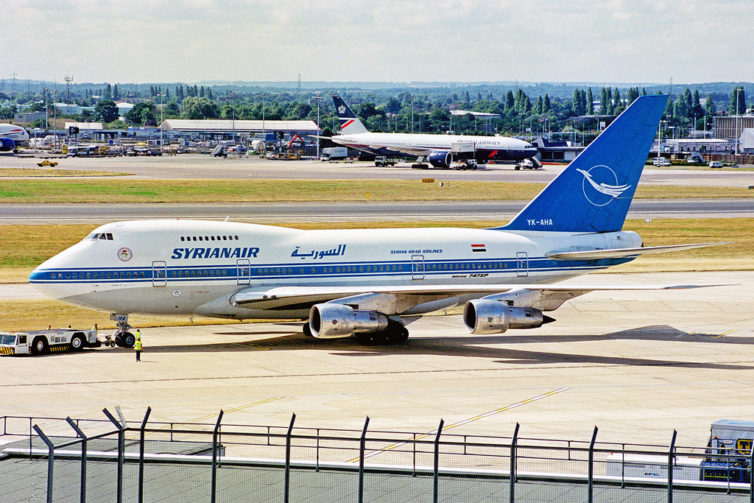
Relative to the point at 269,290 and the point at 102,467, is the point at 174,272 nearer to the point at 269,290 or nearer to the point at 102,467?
the point at 269,290

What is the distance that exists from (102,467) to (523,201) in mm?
101012

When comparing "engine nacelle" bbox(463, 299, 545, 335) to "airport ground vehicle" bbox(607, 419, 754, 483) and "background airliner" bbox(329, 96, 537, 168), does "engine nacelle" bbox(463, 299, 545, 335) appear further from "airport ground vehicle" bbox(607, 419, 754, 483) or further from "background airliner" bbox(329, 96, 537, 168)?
"background airliner" bbox(329, 96, 537, 168)

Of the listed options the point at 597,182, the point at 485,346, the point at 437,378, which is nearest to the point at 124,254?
the point at 437,378

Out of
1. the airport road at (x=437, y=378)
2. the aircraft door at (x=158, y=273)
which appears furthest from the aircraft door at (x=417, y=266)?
the aircraft door at (x=158, y=273)

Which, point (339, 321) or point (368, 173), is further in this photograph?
point (368, 173)

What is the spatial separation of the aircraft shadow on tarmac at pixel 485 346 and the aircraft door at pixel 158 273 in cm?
295

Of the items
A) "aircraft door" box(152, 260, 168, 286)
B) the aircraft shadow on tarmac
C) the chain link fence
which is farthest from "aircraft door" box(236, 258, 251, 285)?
the chain link fence

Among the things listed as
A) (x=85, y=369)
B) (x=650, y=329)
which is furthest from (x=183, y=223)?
(x=650, y=329)

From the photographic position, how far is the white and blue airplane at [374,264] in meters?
49.4

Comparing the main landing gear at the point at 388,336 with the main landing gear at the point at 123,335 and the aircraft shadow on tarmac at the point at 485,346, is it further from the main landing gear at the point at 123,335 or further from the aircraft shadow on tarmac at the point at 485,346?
the main landing gear at the point at 123,335

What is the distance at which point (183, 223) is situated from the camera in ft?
169

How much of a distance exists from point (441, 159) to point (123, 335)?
14160 cm

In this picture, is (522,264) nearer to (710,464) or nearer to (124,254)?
(124,254)

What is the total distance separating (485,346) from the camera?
52.1m
